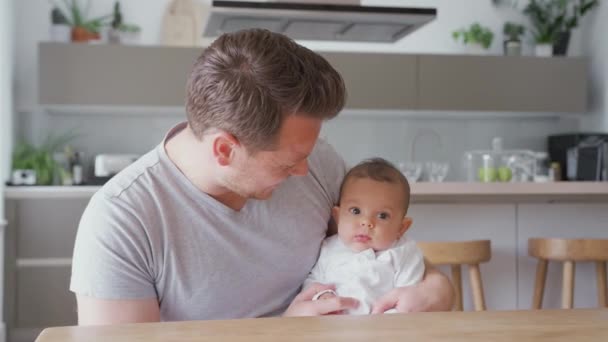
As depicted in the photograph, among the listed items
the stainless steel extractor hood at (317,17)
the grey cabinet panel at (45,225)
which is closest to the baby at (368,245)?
the stainless steel extractor hood at (317,17)

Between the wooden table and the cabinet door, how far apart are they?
99.7 inches

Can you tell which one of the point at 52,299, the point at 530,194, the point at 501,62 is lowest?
the point at 52,299

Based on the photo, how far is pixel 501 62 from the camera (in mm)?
5246

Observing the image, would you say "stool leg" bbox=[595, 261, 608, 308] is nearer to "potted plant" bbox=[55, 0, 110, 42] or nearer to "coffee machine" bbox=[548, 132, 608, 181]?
"coffee machine" bbox=[548, 132, 608, 181]

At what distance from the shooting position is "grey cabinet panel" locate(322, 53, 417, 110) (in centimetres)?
508

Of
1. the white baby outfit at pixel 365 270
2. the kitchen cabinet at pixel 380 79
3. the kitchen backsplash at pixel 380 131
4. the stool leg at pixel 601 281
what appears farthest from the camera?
the kitchen backsplash at pixel 380 131

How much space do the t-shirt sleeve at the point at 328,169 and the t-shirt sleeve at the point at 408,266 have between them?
0.65ft

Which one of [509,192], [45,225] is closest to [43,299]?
[45,225]

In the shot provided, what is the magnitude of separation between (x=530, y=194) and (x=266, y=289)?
232 centimetres

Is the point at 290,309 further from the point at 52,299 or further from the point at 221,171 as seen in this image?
the point at 52,299

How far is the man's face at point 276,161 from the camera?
1.37 metres

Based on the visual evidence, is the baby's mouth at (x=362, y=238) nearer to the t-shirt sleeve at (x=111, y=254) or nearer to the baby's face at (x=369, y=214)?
the baby's face at (x=369, y=214)

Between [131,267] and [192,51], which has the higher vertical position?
[192,51]

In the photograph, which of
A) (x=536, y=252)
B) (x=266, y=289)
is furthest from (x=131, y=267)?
(x=536, y=252)
